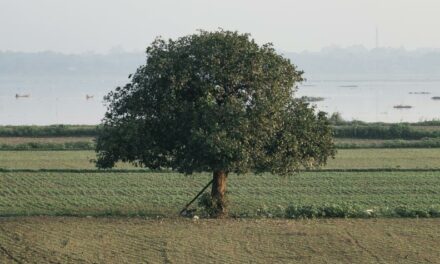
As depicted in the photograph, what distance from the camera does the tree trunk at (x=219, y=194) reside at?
22.2 metres

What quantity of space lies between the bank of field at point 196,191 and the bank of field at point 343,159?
9.05 feet

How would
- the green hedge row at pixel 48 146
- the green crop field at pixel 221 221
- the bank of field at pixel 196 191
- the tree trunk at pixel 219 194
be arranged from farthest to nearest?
the green hedge row at pixel 48 146
the bank of field at pixel 196 191
the tree trunk at pixel 219 194
the green crop field at pixel 221 221

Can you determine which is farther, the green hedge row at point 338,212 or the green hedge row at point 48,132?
the green hedge row at point 48,132

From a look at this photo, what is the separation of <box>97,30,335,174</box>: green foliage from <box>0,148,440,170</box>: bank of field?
11.6 m

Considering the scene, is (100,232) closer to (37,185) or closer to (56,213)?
(56,213)

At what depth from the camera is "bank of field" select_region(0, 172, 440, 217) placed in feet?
77.6

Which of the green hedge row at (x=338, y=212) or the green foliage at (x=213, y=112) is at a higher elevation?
the green foliage at (x=213, y=112)

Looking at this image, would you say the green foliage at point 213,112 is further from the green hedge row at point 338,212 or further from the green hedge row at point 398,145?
the green hedge row at point 398,145

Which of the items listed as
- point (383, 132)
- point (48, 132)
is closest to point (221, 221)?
point (383, 132)

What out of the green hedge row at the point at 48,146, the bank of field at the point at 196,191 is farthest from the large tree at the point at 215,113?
the green hedge row at the point at 48,146

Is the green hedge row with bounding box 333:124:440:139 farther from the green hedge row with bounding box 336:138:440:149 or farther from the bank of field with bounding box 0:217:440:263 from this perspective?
the bank of field with bounding box 0:217:440:263

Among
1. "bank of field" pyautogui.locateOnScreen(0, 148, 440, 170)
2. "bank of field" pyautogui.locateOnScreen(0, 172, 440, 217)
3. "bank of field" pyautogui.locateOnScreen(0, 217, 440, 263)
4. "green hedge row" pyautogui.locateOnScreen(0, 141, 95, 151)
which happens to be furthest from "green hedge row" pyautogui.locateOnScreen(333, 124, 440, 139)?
"bank of field" pyautogui.locateOnScreen(0, 217, 440, 263)

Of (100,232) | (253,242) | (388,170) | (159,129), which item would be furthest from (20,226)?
(388,170)

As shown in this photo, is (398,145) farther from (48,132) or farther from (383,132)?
(48,132)
